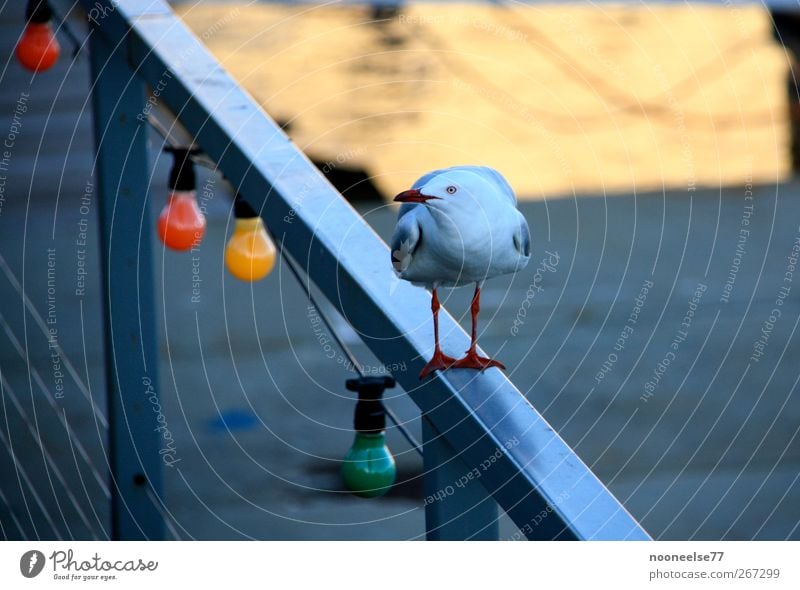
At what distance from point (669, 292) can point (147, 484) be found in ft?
9.67

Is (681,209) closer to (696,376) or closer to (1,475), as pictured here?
(696,376)

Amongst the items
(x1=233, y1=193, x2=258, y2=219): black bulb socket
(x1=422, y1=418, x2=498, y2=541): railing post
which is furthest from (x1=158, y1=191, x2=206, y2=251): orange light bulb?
(x1=422, y1=418, x2=498, y2=541): railing post

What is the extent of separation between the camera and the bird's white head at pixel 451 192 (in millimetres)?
1181

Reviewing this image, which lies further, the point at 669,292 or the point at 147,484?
the point at 669,292

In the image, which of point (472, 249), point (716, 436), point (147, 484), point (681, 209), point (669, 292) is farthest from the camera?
point (681, 209)

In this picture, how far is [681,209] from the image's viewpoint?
17.6ft

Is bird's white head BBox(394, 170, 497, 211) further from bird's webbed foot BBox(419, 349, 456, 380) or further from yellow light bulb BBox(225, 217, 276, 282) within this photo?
yellow light bulb BBox(225, 217, 276, 282)

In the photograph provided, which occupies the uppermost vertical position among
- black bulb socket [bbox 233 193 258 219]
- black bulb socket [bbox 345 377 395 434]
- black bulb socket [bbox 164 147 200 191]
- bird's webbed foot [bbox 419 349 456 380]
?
bird's webbed foot [bbox 419 349 456 380]

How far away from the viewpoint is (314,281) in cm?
141

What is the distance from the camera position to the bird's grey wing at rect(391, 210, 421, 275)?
1255mm

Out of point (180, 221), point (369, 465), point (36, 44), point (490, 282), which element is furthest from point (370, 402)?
point (490, 282)

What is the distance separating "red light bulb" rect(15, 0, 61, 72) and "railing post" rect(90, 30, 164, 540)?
1.75ft
